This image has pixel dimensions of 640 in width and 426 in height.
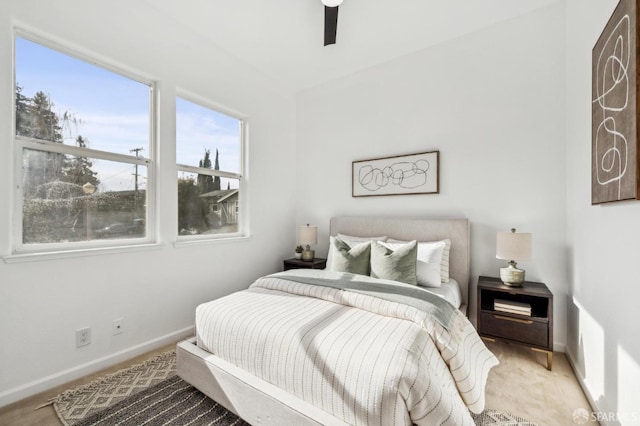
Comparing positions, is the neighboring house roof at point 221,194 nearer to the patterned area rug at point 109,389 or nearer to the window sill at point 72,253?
the window sill at point 72,253

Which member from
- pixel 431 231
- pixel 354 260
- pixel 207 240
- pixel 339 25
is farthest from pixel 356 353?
pixel 339 25

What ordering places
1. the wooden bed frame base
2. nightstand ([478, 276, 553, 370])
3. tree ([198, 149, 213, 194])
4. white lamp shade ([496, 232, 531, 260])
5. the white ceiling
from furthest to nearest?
tree ([198, 149, 213, 194]) → the white ceiling → white lamp shade ([496, 232, 531, 260]) → nightstand ([478, 276, 553, 370]) → the wooden bed frame base

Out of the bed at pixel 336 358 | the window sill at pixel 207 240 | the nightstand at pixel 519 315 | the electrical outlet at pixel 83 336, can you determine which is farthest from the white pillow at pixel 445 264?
the electrical outlet at pixel 83 336

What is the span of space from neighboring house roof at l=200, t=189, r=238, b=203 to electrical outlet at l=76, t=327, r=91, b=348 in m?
1.48

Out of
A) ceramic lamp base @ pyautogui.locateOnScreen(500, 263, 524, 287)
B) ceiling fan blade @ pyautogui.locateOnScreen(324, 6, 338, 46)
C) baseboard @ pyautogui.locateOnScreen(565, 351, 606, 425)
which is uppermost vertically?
ceiling fan blade @ pyautogui.locateOnScreen(324, 6, 338, 46)

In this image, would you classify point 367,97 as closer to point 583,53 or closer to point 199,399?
point 583,53

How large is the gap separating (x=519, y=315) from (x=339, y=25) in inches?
117

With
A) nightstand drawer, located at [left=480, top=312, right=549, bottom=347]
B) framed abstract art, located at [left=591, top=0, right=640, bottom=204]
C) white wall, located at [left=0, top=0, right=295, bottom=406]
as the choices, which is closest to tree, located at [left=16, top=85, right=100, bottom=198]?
white wall, located at [left=0, top=0, right=295, bottom=406]

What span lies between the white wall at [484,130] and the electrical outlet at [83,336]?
272cm

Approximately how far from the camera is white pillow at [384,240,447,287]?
2504mm

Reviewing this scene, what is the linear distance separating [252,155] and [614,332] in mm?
3402

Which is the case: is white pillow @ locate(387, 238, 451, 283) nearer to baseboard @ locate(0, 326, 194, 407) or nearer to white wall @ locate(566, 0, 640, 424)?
white wall @ locate(566, 0, 640, 424)

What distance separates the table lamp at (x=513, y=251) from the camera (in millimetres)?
2324

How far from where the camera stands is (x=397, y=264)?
7.97 feet
